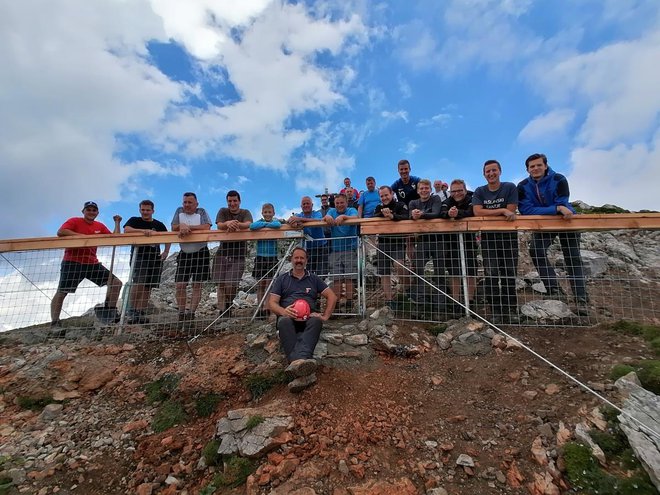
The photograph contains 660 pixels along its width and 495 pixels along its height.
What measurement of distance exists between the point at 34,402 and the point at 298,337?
158 inches

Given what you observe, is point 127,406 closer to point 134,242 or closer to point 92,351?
point 92,351

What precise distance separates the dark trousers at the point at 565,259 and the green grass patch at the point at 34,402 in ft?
25.4

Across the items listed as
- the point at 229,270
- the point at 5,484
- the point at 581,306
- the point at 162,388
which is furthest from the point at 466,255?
the point at 5,484

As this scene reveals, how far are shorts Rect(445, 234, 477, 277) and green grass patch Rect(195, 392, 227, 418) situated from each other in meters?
4.16

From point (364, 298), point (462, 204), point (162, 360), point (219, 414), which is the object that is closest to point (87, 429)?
point (162, 360)

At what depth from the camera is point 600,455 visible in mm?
3107

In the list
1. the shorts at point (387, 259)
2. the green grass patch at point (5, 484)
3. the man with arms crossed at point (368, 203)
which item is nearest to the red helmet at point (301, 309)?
the shorts at point (387, 259)

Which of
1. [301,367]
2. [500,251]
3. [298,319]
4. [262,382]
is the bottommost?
[262,382]

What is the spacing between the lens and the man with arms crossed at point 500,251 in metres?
5.74

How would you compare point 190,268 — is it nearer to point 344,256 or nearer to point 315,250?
point 315,250

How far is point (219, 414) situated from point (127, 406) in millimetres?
1531

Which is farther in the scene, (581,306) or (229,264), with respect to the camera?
(229,264)

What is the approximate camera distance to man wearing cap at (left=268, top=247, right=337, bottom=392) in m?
4.50

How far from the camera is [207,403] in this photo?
4766mm
